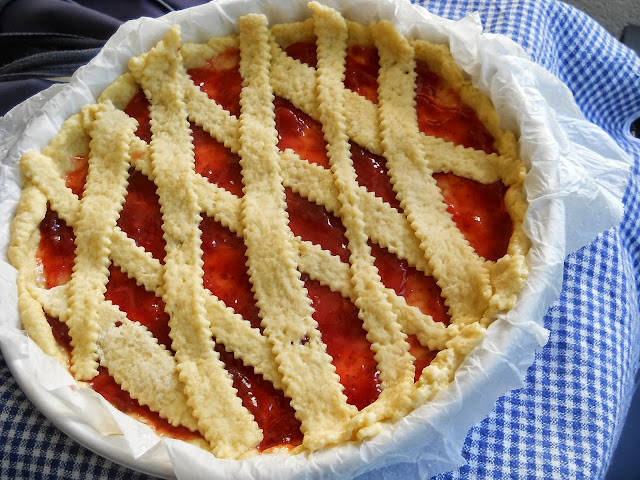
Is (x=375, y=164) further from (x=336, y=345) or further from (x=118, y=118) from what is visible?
(x=118, y=118)

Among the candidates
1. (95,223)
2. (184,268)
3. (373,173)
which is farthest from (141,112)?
(373,173)

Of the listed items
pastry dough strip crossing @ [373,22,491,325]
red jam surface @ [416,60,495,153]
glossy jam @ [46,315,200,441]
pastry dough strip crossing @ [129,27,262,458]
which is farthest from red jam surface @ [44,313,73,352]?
red jam surface @ [416,60,495,153]

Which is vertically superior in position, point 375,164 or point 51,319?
point 375,164

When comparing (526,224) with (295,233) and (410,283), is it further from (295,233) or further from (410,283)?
(295,233)

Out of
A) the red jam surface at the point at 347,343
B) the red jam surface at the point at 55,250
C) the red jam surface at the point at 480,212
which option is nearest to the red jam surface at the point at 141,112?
the red jam surface at the point at 55,250

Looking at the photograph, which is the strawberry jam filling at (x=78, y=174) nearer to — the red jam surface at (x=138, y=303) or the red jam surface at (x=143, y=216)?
the red jam surface at (x=143, y=216)

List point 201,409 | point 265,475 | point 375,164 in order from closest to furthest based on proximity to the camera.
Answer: point 265,475 < point 201,409 < point 375,164

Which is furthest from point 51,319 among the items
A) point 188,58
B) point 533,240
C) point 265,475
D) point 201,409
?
point 533,240
